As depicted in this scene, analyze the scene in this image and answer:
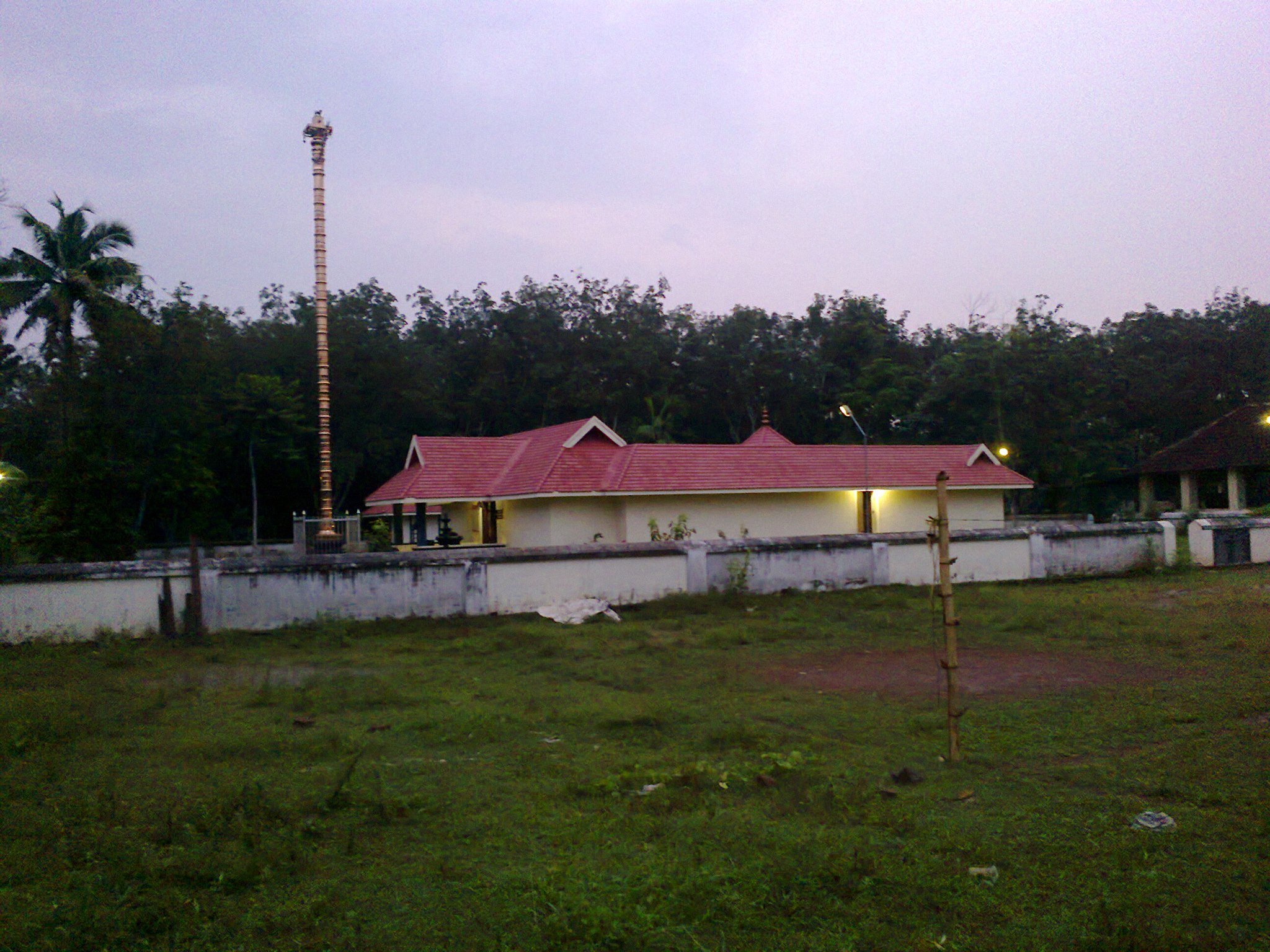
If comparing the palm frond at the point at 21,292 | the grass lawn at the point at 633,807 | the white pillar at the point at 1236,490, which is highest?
the palm frond at the point at 21,292

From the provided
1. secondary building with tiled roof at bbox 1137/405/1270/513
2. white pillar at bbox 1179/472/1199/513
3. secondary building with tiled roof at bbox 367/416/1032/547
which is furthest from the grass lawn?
white pillar at bbox 1179/472/1199/513

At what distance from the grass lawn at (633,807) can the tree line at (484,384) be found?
14.2 m

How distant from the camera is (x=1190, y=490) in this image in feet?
121

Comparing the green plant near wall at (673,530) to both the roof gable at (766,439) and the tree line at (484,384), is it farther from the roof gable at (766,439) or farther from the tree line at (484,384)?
the tree line at (484,384)

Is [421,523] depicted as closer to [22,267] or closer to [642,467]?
[642,467]

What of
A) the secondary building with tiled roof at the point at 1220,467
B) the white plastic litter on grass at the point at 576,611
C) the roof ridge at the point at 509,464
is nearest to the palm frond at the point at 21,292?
the roof ridge at the point at 509,464

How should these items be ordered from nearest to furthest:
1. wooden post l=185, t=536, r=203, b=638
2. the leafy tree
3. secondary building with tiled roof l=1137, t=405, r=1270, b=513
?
1. wooden post l=185, t=536, r=203, b=638
2. secondary building with tiled roof l=1137, t=405, r=1270, b=513
3. the leafy tree

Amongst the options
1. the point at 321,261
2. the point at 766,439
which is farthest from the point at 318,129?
the point at 766,439

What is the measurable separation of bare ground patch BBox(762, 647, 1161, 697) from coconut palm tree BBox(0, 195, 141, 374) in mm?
27662

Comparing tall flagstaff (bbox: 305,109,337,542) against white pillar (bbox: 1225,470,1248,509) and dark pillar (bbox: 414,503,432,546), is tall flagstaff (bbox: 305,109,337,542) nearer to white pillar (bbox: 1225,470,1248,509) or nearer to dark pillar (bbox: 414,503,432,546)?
dark pillar (bbox: 414,503,432,546)

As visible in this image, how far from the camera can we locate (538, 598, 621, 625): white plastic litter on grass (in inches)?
595

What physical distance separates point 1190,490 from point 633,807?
38627 millimetres

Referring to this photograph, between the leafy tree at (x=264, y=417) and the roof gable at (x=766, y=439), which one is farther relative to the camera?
the leafy tree at (x=264, y=417)

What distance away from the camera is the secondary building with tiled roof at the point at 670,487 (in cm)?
2303
